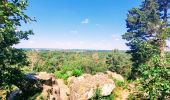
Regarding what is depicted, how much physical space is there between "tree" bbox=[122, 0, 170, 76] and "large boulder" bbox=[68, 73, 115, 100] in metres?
17.7

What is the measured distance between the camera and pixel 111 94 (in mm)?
29422

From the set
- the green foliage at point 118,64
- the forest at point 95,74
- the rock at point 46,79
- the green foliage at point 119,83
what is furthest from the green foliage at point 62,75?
the green foliage at point 118,64

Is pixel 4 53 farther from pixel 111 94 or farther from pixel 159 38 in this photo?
pixel 159 38

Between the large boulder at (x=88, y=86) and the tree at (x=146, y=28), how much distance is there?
1770 cm

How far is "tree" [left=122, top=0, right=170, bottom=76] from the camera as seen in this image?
47225 millimetres

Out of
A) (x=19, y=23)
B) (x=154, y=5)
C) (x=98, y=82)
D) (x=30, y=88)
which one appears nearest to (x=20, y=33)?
(x=19, y=23)

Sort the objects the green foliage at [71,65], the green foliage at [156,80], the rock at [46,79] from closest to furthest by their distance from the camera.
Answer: the green foliage at [156,80] → the rock at [46,79] → the green foliage at [71,65]

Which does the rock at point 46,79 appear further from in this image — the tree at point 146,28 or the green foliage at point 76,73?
the tree at point 146,28

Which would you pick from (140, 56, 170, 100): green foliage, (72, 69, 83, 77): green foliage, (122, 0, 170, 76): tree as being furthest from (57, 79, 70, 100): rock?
(122, 0, 170, 76): tree

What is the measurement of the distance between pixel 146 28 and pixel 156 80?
35.4 metres

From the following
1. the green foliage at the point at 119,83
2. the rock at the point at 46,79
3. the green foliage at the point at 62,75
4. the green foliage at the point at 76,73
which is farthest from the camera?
the green foliage at the point at 62,75

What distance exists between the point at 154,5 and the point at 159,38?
21.9 feet

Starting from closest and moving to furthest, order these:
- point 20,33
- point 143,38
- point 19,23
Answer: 1. point 19,23
2. point 20,33
3. point 143,38

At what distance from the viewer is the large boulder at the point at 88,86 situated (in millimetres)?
27953
